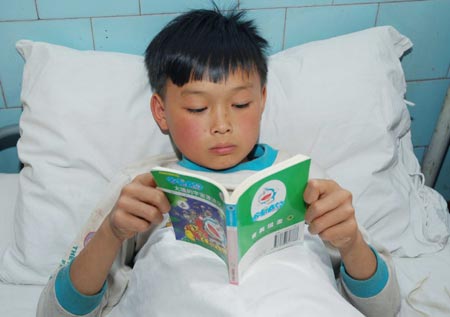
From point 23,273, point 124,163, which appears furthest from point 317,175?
point 23,273

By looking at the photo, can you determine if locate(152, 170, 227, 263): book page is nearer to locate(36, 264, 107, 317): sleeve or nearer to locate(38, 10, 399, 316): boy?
locate(38, 10, 399, 316): boy

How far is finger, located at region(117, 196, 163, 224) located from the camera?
0.76 m

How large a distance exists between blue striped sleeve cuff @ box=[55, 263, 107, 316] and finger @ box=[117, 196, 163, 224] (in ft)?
0.65

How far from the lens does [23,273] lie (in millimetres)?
1051

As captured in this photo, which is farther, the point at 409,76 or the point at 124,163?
the point at 409,76

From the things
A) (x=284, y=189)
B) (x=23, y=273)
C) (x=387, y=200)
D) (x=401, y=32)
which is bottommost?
(x=23, y=273)

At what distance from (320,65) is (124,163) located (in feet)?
1.93

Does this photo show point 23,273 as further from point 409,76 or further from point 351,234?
point 409,76

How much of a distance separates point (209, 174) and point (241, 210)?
1.04 feet

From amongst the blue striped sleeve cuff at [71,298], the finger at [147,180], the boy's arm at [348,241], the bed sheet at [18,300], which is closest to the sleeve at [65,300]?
the blue striped sleeve cuff at [71,298]

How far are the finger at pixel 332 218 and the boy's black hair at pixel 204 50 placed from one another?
345mm

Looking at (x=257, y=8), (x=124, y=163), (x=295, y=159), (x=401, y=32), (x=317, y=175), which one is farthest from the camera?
(x=401, y=32)

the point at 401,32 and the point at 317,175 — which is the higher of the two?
the point at 401,32

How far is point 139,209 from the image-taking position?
0.77 metres
